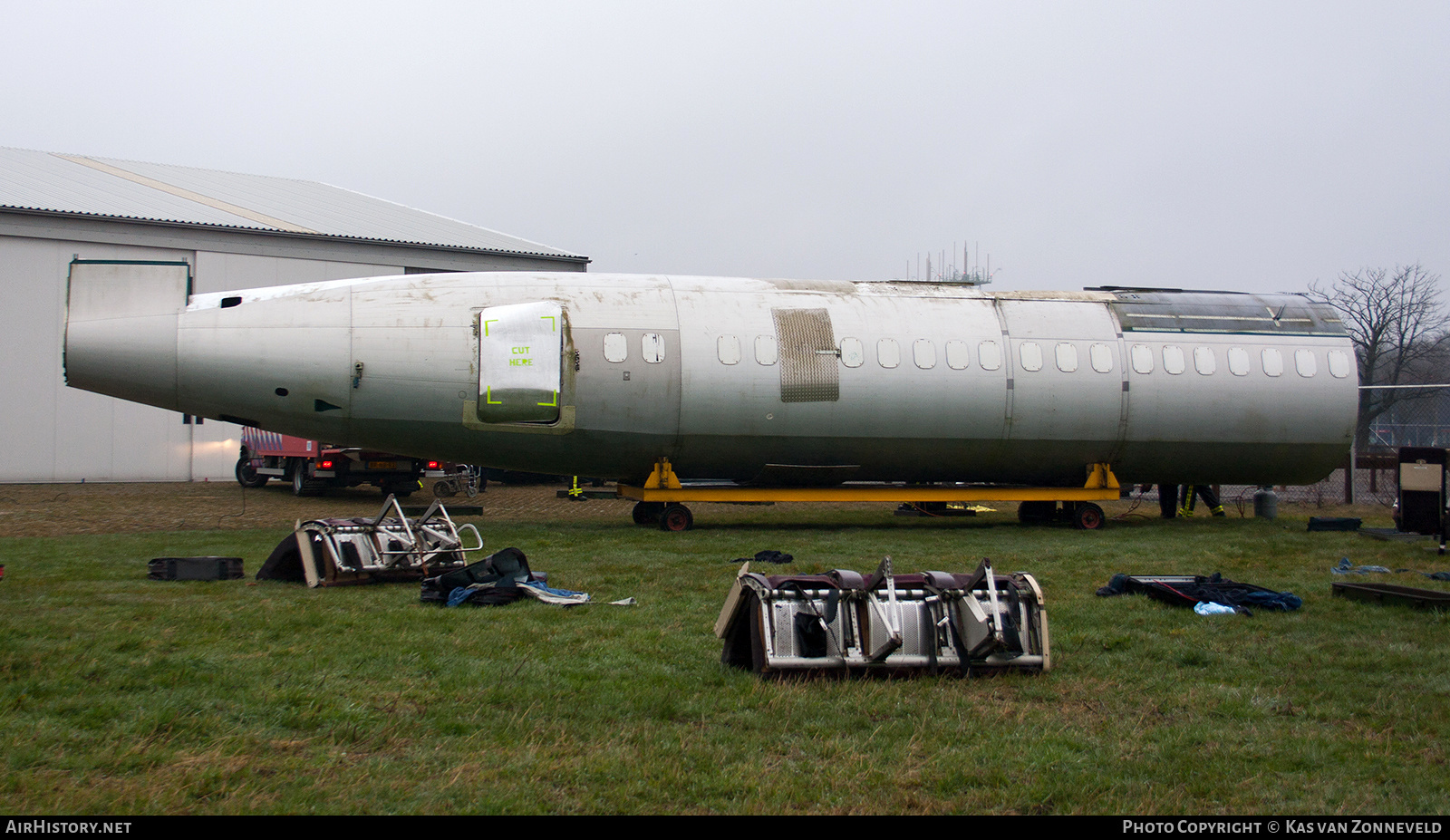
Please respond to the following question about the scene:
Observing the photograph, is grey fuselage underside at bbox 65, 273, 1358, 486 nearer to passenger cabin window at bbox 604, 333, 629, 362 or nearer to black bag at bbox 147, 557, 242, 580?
passenger cabin window at bbox 604, 333, 629, 362

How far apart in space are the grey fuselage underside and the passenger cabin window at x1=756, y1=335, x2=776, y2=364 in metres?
0.04

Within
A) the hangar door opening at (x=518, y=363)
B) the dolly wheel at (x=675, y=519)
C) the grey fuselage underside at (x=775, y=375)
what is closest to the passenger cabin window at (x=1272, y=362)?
the grey fuselage underside at (x=775, y=375)

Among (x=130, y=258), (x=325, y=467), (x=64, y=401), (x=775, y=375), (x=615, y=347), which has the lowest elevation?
(x=325, y=467)

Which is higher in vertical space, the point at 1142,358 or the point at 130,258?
the point at 130,258

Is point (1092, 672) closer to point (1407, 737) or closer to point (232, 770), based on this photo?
point (1407, 737)

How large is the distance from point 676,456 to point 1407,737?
38.3 ft

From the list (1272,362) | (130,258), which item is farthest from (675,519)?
(130,258)

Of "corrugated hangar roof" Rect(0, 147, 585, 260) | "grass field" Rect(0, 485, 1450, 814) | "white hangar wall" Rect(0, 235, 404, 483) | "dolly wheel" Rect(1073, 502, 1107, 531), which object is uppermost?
"corrugated hangar roof" Rect(0, 147, 585, 260)

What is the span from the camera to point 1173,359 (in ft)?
56.6

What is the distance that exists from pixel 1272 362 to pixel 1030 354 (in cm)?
467

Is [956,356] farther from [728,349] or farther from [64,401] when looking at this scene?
[64,401]

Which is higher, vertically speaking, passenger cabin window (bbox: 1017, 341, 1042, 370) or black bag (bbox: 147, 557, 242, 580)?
passenger cabin window (bbox: 1017, 341, 1042, 370)

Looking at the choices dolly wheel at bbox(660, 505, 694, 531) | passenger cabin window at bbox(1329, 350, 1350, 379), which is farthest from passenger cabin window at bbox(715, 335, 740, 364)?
passenger cabin window at bbox(1329, 350, 1350, 379)

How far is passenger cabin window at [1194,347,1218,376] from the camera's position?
17328 millimetres
